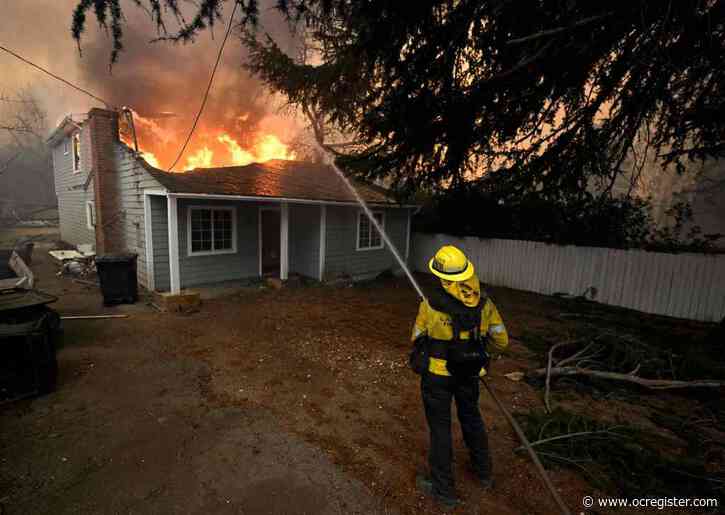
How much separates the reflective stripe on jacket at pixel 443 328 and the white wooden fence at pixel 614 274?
27.7 ft

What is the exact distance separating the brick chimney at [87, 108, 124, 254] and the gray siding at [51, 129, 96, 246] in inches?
77.2

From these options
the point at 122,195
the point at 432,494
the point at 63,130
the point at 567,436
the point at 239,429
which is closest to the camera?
the point at 432,494

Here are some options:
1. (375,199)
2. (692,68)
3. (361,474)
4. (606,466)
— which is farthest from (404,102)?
(375,199)

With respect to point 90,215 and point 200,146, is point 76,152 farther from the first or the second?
point 200,146

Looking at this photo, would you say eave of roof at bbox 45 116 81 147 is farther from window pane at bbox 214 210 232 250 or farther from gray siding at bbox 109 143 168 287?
window pane at bbox 214 210 232 250

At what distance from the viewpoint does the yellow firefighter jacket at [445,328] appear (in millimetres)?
2594

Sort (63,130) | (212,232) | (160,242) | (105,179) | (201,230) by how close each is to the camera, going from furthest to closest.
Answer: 1. (63,130)
2. (105,179)
3. (212,232)
4. (201,230)
5. (160,242)

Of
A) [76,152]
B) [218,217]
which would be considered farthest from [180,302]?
[76,152]

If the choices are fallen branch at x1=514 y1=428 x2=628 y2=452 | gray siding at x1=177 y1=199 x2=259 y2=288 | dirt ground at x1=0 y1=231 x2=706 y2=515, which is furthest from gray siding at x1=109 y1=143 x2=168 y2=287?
fallen branch at x1=514 y1=428 x2=628 y2=452

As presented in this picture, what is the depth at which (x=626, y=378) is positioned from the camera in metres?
4.61

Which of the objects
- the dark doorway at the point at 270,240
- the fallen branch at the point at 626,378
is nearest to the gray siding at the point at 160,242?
the dark doorway at the point at 270,240

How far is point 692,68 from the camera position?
3.51 metres

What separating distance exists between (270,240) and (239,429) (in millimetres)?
9219

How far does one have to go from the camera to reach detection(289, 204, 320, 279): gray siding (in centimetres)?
1120
